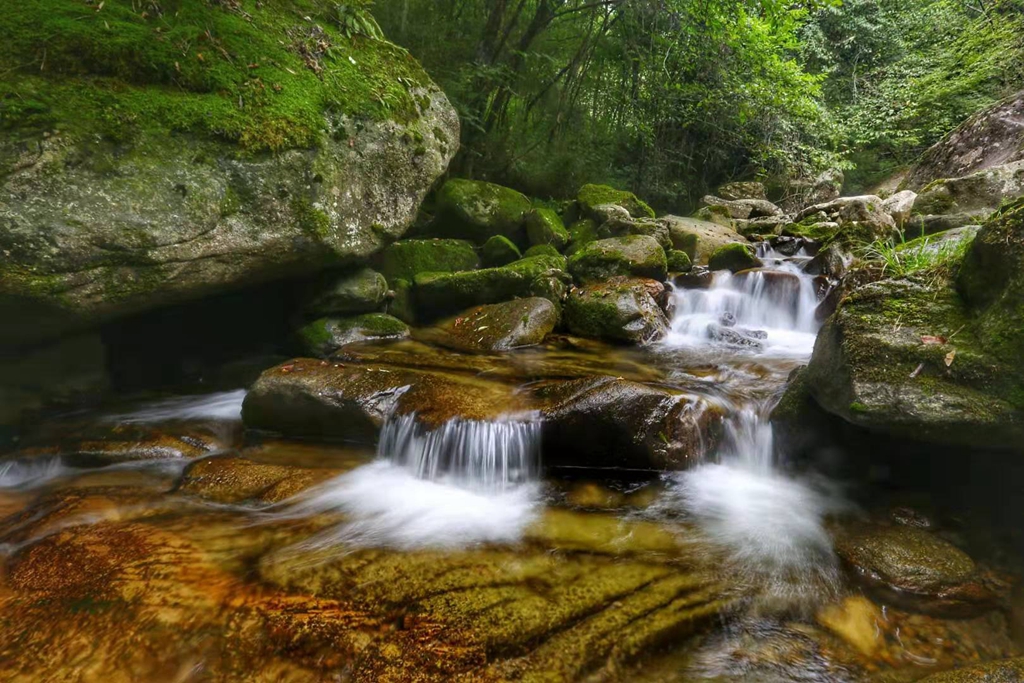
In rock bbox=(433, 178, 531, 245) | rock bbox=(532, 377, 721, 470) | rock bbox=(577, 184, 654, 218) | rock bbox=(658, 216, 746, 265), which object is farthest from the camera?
rock bbox=(577, 184, 654, 218)

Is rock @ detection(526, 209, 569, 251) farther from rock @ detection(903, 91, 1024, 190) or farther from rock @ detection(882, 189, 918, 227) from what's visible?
rock @ detection(903, 91, 1024, 190)

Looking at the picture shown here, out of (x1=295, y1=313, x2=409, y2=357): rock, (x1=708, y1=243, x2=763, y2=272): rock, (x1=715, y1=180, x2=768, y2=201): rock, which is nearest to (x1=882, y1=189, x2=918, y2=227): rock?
(x1=708, y1=243, x2=763, y2=272): rock

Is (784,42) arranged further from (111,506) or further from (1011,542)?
(111,506)

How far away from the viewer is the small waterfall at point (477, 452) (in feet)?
11.7

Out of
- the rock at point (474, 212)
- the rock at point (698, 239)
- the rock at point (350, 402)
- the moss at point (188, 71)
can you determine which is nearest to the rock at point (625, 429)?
the rock at point (350, 402)

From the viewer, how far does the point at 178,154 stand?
153 inches

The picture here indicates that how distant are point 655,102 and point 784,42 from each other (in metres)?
2.94

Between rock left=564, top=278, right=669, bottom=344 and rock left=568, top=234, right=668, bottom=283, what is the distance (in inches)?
27.7

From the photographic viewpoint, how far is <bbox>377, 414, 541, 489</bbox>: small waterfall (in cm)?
356

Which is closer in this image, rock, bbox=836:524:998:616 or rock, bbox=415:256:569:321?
rock, bbox=836:524:998:616

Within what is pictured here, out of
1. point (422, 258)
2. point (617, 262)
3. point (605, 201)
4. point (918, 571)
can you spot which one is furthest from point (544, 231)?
point (918, 571)

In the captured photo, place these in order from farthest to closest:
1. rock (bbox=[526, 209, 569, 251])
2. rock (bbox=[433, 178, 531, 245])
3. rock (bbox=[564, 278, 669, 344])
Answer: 1. rock (bbox=[526, 209, 569, 251])
2. rock (bbox=[433, 178, 531, 245])
3. rock (bbox=[564, 278, 669, 344])

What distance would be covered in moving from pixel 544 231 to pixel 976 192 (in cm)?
672

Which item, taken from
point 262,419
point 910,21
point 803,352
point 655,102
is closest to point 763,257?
point 803,352
